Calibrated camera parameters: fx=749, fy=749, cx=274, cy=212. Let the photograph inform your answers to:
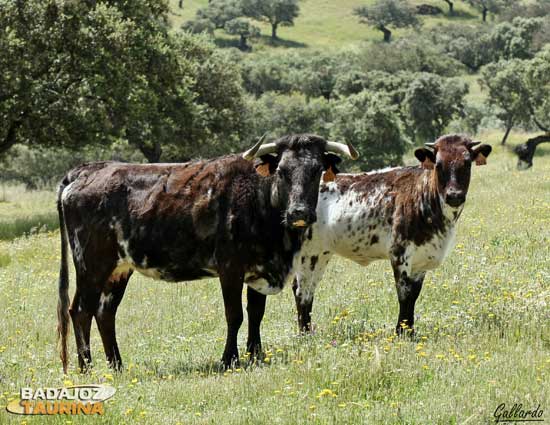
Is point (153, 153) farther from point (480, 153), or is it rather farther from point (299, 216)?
point (299, 216)

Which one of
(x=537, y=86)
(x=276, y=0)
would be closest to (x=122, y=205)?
(x=537, y=86)

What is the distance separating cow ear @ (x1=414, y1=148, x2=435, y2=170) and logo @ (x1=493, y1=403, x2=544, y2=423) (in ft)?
15.0

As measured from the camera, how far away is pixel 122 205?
9594mm

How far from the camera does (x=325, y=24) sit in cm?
14800

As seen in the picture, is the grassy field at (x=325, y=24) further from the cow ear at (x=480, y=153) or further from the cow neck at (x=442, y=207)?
the cow ear at (x=480, y=153)

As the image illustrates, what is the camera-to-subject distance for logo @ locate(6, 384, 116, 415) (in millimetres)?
6680

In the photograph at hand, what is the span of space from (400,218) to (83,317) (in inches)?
179

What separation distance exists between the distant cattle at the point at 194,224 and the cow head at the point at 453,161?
1552 millimetres

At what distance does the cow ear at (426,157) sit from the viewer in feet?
33.3

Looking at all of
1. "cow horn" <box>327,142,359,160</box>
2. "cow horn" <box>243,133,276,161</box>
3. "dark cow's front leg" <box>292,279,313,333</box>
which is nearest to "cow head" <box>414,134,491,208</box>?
"cow horn" <box>327,142,359,160</box>

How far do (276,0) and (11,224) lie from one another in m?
126

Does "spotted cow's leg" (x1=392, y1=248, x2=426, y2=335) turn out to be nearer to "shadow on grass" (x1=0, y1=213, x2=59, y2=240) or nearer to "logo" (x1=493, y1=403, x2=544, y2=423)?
"logo" (x1=493, y1=403, x2=544, y2=423)

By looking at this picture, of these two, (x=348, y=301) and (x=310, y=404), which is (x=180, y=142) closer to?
(x=348, y=301)

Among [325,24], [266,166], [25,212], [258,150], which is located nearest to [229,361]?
[266,166]
